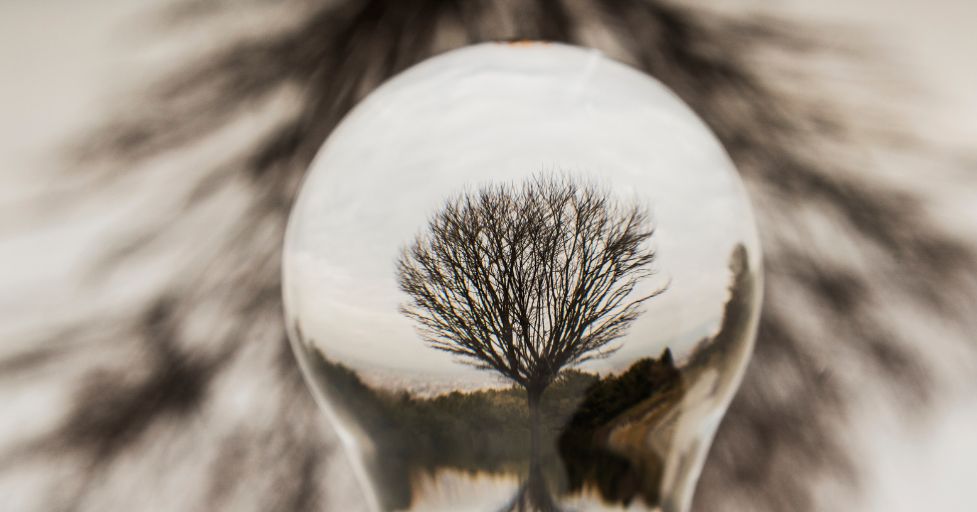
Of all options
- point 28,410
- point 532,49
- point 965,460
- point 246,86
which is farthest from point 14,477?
point 965,460

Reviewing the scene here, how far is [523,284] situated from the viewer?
1.08ft

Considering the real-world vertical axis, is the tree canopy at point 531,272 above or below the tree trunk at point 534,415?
above

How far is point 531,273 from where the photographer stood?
33 centimetres

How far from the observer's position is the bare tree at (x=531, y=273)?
1.07 feet

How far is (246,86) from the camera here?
0.54m

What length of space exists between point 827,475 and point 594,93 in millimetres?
339

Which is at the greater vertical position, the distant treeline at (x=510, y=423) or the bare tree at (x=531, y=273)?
the bare tree at (x=531, y=273)

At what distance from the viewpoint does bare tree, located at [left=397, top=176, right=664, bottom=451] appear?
1.07ft

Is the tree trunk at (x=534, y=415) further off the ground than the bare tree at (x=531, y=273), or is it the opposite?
the bare tree at (x=531, y=273)

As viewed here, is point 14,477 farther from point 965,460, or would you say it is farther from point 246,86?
point 965,460

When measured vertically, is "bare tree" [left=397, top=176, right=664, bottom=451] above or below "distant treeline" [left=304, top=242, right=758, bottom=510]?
above

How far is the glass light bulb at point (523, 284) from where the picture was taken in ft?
1.07

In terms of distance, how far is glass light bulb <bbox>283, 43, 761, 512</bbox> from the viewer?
327 millimetres

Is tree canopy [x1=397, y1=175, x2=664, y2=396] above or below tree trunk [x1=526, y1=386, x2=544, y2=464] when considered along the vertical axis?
above
